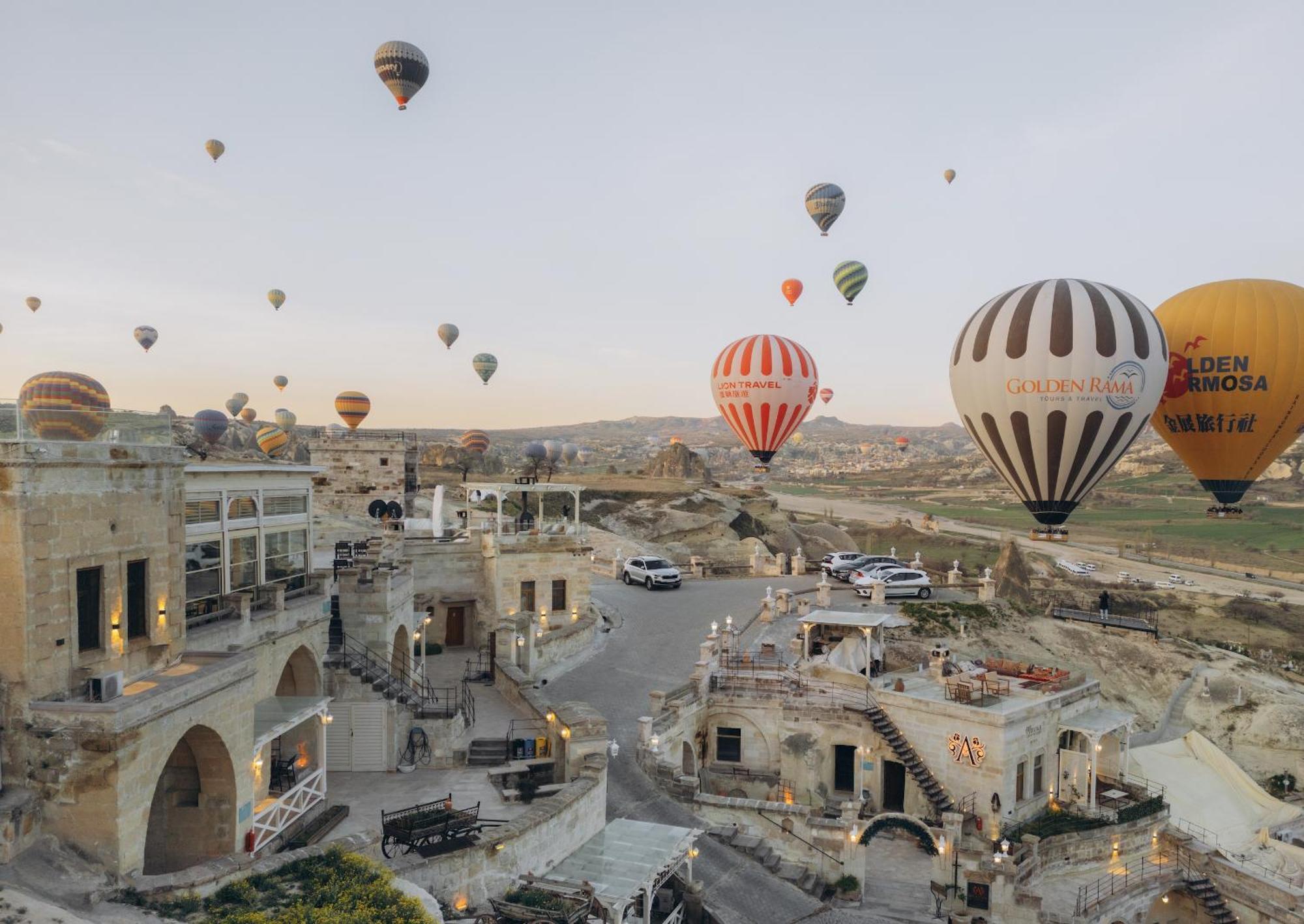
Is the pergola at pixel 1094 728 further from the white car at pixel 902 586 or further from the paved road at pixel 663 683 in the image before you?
the paved road at pixel 663 683

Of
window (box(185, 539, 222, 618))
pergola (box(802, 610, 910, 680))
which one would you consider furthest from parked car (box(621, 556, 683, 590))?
window (box(185, 539, 222, 618))

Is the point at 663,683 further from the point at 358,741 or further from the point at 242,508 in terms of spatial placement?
the point at 242,508

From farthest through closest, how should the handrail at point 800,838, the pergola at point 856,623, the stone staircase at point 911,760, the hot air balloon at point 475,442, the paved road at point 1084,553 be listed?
the paved road at point 1084,553 < the hot air balloon at point 475,442 < the pergola at point 856,623 < the stone staircase at point 911,760 < the handrail at point 800,838

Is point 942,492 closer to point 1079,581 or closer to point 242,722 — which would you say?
point 1079,581

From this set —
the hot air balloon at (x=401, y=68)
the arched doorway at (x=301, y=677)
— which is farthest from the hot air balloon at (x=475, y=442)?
the arched doorway at (x=301, y=677)

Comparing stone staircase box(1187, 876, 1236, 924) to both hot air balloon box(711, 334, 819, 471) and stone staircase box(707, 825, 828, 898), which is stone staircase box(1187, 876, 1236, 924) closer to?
stone staircase box(707, 825, 828, 898)

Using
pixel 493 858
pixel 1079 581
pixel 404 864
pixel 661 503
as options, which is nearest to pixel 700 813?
pixel 493 858
